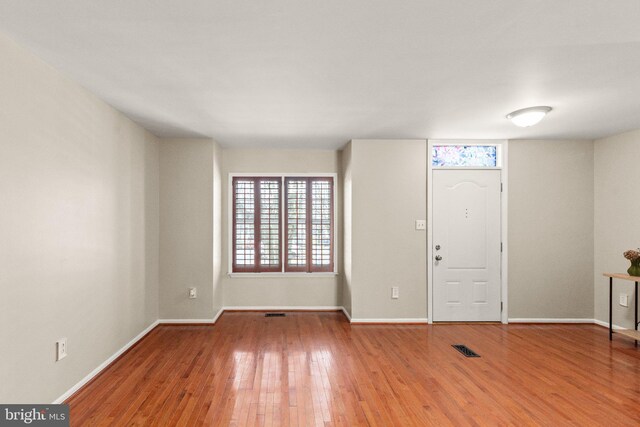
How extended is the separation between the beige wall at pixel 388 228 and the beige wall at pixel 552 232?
1.25 meters

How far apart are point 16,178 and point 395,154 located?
4021mm

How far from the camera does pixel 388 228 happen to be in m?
5.06

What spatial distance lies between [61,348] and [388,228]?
3719mm

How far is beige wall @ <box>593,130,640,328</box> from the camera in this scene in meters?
4.54

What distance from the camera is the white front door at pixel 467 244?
507 centimetres

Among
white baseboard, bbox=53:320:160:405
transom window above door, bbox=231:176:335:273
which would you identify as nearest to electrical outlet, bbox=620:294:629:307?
transom window above door, bbox=231:176:335:273

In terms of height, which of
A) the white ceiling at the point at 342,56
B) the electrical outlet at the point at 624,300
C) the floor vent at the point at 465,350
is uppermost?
the white ceiling at the point at 342,56

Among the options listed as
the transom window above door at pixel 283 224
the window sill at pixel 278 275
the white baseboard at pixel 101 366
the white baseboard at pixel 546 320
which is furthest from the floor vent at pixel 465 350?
the white baseboard at pixel 101 366

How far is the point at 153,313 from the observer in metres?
4.82

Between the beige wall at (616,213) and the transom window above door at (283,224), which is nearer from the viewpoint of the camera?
the beige wall at (616,213)

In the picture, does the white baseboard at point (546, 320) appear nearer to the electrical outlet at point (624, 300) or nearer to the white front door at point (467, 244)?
the white front door at point (467, 244)

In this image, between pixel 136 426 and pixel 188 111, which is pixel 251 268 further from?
pixel 136 426

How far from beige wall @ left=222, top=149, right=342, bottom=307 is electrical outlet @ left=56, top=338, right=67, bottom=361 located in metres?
2.83

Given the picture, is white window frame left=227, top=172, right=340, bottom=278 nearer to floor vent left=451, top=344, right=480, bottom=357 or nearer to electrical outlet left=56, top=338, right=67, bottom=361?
floor vent left=451, top=344, right=480, bottom=357
